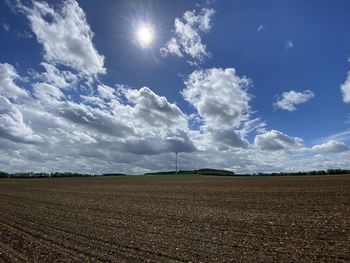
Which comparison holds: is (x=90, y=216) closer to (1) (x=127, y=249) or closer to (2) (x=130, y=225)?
(2) (x=130, y=225)

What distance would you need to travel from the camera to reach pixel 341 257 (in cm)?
1058

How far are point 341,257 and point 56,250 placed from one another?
33.6 ft

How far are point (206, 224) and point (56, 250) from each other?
24.8 feet

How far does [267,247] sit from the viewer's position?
12148 millimetres

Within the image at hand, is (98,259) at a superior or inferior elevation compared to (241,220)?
inferior

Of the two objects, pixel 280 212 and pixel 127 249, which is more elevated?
pixel 280 212

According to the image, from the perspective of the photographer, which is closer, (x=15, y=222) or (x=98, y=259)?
(x=98, y=259)

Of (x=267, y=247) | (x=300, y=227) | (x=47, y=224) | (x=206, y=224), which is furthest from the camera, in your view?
(x=47, y=224)

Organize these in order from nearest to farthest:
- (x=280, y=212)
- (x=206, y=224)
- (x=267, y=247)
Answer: (x=267, y=247), (x=206, y=224), (x=280, y=212)

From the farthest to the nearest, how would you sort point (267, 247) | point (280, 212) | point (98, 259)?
point (280, 212)
point (267, 247)
point (98, 259)

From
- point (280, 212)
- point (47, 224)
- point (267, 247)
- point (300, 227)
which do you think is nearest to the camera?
point (267, 247)

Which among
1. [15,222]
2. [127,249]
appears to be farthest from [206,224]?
[15,222]

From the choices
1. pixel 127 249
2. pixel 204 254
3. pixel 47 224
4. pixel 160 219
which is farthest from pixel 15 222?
pixel 204 254

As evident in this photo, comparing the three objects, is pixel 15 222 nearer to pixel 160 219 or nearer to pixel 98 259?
pixel 160 219
